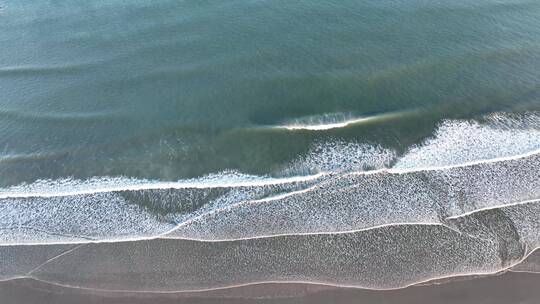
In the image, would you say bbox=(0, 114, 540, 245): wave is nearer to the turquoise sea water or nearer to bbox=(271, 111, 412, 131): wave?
the turquoise sea water

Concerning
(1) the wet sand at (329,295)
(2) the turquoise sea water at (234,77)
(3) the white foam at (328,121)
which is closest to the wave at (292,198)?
(2) the turquoise sea water at (234,77)

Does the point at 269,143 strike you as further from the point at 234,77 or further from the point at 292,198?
the point at 234,77

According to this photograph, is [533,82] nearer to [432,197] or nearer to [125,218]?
[432,197]

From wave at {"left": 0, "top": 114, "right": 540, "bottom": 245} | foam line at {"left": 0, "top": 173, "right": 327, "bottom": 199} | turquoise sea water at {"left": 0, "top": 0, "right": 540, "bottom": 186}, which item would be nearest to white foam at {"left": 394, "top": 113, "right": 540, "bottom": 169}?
wave at {"left": 0, "top": 114, "right": 540, "bottom": 245}

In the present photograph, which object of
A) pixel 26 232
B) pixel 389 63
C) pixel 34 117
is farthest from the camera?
pixel 389 63

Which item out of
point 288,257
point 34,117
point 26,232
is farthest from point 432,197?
point 34,117

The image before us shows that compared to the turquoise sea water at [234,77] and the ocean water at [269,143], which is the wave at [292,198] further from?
the turquoise sea water at [234,77]
